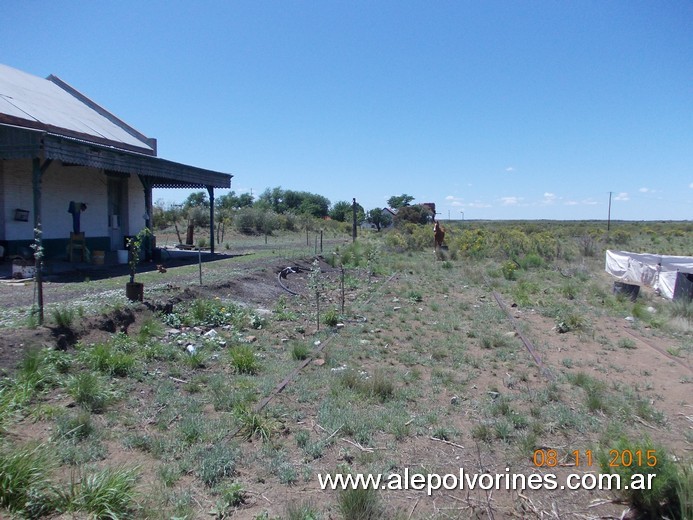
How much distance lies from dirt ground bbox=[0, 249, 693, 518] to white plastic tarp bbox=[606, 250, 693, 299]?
7008mm

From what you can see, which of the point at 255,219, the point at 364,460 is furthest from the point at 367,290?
the point at 255,219

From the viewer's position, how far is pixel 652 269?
20469 mm

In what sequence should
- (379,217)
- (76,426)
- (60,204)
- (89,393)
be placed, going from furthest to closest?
1. (379,217)
2. (60,204)
3. (89,393)
4. (76,426)

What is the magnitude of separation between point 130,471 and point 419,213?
171ft

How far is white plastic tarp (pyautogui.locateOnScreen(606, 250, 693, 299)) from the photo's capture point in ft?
61.9

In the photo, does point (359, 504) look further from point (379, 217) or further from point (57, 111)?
point (379, 217)

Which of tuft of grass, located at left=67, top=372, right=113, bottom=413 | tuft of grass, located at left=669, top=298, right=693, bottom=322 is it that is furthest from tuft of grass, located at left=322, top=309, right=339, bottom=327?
tuft of grass, located at left=669, top=298, right=693, bottom=322

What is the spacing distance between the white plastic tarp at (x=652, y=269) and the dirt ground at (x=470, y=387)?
701cm

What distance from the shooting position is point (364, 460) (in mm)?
4770

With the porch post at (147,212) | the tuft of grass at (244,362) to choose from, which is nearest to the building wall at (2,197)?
the porch post at (147,212)

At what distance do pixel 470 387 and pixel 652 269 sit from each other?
1672 centimetres

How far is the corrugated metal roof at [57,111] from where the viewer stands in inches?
695

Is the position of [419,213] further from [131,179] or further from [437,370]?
[437,370]
